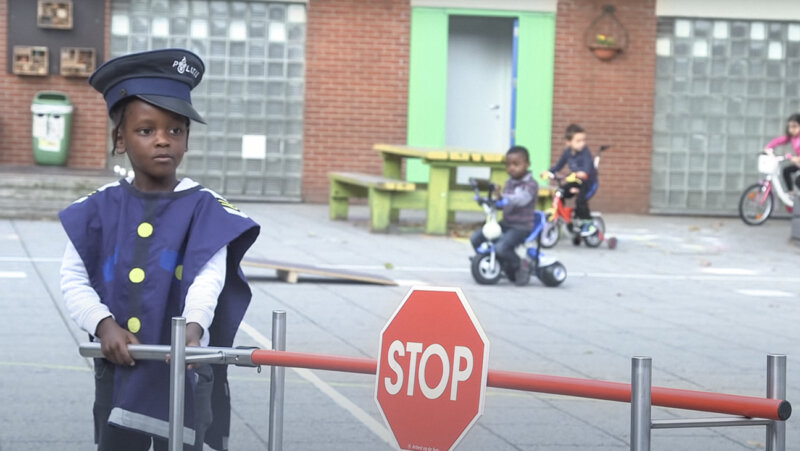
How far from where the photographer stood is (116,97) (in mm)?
3889

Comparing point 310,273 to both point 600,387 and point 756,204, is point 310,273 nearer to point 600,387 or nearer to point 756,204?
point 600,387

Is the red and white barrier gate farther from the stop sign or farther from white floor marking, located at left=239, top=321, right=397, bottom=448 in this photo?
white floor marking, located at left=239, top=321, right=397, bottom=448

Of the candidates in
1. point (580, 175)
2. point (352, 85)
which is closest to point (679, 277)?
point (580, 175)

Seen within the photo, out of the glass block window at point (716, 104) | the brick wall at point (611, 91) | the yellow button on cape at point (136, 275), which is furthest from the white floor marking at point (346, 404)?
the glass block window at point (716, 104)

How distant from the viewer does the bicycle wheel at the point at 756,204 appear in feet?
63.2

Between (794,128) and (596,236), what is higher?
(794,128)

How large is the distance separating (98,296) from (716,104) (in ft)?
59.4

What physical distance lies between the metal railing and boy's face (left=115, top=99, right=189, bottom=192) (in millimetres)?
475

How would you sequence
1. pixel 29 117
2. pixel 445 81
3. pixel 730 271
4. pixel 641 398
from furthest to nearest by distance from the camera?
pixel 445 81 < pixel 29 117 < pixel 730 271 < pixel 641 398

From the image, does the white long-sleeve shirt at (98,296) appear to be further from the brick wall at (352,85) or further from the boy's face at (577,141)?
the brick wall at (352,85)

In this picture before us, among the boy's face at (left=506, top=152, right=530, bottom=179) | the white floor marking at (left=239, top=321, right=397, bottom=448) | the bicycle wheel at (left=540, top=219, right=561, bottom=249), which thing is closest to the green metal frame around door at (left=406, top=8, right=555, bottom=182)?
the bicycle wheel at (left=540, top=219, right=561, bottom=249)

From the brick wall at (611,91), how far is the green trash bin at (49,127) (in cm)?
687

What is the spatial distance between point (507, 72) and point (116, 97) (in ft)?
57.0

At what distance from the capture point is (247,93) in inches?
794
